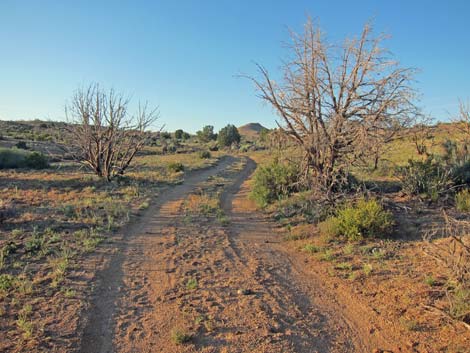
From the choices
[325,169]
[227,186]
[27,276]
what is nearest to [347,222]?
[325,169]

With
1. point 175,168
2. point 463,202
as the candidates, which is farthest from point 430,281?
point 175,168

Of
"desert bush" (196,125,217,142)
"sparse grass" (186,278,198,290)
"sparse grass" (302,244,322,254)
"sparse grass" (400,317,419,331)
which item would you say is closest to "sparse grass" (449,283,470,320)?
"sparse grass" (400,317,419,331)

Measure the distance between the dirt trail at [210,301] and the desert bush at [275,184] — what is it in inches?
149

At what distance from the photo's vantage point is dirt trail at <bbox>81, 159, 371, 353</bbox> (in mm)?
4234

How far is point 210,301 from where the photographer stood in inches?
Answer: 208

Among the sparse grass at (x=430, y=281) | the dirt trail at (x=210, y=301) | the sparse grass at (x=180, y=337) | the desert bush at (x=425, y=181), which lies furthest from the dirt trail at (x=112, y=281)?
the desert bush at (x=425, y=181)

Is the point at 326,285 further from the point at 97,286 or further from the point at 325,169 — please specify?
the point at 325,169

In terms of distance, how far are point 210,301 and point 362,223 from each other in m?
4.22

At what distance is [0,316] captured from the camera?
465 centimetres

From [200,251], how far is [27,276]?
131 inches

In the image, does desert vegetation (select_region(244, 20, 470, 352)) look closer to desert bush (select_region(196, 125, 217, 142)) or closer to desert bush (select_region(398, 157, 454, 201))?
desert bush (select_region(398, 157, 454, 201))

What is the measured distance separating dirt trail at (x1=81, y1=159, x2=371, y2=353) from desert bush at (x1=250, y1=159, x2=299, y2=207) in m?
3.78

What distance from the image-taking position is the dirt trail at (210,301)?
167 inches

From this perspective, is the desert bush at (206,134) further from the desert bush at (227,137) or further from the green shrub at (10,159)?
the green shrub at (10,159)
